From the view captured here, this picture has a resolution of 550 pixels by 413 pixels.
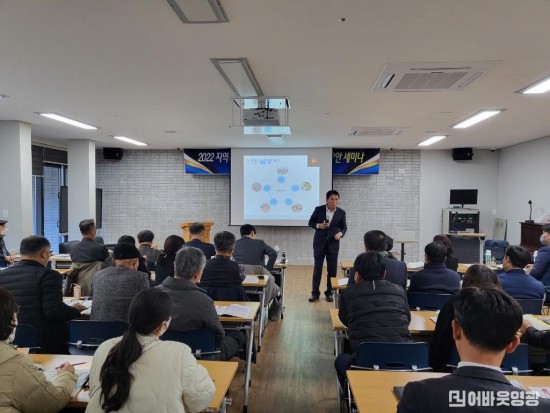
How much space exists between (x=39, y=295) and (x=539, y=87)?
519cm

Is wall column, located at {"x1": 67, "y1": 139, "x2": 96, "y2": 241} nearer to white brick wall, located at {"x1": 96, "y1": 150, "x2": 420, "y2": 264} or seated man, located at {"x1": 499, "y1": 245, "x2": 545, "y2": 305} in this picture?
white brick wall, located at {"x1": 96, "y1": 150, "x2": 420, "y2": 264}

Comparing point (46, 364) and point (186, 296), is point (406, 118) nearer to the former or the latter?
point (186, 296)

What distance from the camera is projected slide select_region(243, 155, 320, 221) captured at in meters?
9.66

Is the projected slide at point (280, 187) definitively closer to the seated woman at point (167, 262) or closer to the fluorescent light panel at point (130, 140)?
the fluorescent light panel at point (130, 140)

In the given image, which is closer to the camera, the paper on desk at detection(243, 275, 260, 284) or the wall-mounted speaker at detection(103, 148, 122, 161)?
the paper on desk at detection(243, 275, 260, 284)

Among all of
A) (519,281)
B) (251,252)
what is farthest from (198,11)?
(519,281)

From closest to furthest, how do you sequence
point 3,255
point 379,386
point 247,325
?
point 379,386, point 247,325, point 3,255

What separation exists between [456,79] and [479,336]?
3.40m

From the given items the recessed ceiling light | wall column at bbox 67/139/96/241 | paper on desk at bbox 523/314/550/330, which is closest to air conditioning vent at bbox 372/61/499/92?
the recessed ceiling light

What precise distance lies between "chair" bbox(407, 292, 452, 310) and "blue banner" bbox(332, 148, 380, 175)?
646cm

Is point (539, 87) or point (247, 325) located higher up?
point (539, 87)

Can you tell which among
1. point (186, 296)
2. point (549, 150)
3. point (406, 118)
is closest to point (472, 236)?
point (549, 150)

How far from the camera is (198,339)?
254 cm

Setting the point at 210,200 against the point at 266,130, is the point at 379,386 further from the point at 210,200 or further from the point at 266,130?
the point at 210,200
